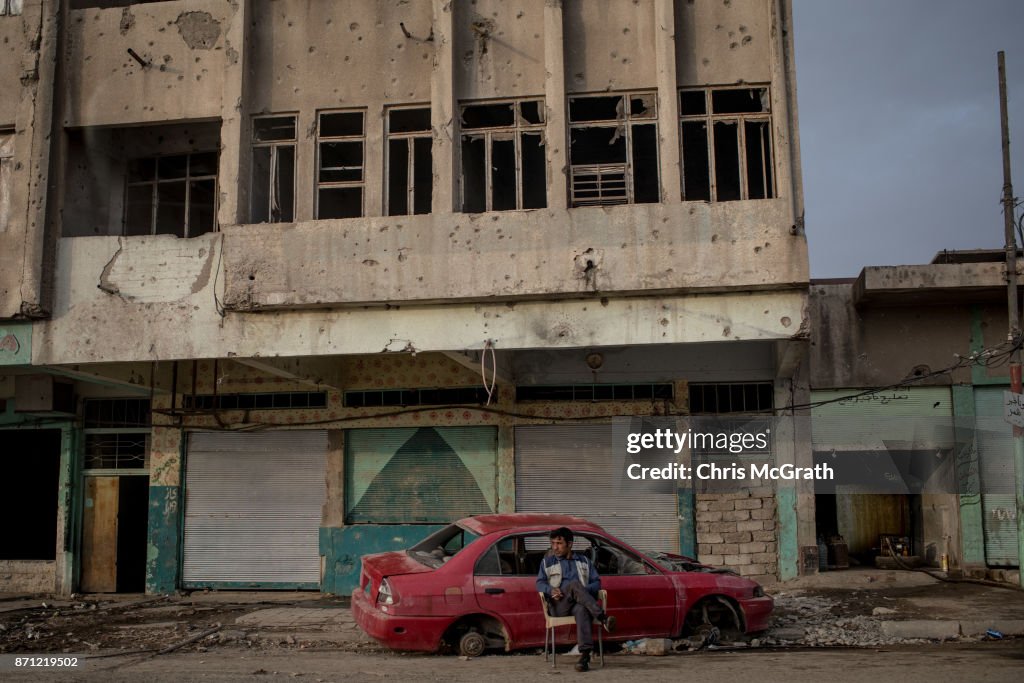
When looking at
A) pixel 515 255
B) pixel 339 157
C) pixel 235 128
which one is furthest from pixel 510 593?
pixel 235 128

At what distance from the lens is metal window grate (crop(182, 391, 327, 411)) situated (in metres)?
14.7

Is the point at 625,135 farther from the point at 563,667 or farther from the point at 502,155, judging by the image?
the point at 563,667

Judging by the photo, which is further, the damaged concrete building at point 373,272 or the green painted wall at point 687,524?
the green painted wall at point 687,524

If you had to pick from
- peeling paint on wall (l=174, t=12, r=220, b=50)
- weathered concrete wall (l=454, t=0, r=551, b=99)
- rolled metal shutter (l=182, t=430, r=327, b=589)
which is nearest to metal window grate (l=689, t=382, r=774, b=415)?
weathered concrete wall (l=454, t=0, r=551, b=99)

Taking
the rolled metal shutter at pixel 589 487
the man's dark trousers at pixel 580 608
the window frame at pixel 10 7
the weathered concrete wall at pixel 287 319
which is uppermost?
the window frame at pixel 10 7

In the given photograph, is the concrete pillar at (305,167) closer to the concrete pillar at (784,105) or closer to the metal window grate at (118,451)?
the metal window grate at (118,451)

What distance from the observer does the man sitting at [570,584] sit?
8047 mm

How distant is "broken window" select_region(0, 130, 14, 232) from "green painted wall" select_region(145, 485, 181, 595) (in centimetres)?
481

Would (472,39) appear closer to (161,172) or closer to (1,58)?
(161,172)

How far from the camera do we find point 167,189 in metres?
14.6

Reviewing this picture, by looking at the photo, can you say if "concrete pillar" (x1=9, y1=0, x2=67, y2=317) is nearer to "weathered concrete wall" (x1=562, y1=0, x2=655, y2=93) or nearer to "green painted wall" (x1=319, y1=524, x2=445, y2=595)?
"green painted wall" (x1=319, y1=524, x2=445, y2=595)

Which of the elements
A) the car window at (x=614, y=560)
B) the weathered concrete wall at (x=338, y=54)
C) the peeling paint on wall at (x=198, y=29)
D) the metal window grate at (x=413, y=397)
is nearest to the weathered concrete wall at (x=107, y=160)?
the peeling paint on wall at (x=198, y=29)

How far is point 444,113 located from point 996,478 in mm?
9895

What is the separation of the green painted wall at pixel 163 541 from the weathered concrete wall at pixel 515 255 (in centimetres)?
449
